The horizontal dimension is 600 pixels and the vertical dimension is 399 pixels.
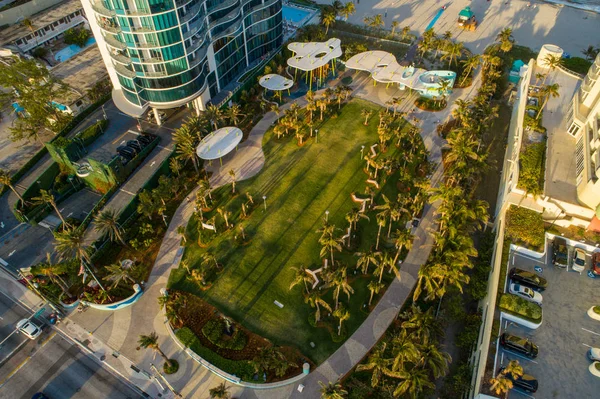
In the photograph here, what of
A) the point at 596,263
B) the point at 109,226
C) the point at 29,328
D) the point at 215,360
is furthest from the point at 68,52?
the point at 596,263

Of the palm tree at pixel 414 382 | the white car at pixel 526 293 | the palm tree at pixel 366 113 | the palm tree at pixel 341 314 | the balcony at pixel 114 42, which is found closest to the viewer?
the palm tree at pixel 414 382

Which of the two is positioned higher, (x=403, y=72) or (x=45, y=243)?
(x=403, y=72)

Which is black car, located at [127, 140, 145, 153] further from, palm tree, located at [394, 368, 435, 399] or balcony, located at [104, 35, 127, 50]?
palm tree, located at [394, 368, 435, 399]

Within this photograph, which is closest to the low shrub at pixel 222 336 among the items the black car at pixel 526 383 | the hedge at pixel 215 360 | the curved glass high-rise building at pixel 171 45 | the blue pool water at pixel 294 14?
the hedge at pixel 215 360

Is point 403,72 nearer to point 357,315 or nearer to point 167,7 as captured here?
point 167,7

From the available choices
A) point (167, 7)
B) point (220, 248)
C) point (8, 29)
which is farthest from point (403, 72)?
point (8, 29)

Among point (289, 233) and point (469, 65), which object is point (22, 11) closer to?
point (289, 233)

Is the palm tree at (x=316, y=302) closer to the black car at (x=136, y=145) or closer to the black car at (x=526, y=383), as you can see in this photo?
the black car at (x=526, y=383)
